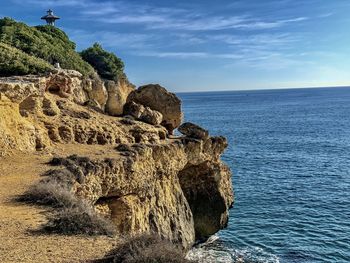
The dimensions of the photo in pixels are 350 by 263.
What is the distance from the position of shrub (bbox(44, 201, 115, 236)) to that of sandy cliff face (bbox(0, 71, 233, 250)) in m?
5.24

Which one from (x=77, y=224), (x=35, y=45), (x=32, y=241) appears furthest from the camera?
(x=35, y=45)

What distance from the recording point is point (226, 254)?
29.4 meters

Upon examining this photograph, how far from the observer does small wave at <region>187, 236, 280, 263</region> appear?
2815 centimetres

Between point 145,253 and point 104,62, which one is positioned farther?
point 104,62

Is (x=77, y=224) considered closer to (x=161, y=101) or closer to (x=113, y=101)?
(x=161, y=101)

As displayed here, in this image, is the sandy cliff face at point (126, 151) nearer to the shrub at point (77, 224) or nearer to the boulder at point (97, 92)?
the boulder at point (97, 92)

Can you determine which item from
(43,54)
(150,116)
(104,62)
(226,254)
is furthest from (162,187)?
(104,62)

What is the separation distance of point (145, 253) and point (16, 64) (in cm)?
3115

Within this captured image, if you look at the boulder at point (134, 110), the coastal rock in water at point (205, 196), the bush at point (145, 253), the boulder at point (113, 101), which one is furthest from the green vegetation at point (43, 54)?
the bush at point (145, 253)

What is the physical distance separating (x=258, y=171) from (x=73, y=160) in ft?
105

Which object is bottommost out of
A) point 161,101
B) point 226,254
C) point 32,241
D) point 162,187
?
point 226,254

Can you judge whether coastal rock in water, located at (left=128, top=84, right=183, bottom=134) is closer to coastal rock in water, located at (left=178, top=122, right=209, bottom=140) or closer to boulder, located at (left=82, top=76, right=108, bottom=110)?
coastal rock in water, located at (left=178, top=122, right=209, bottom=140)

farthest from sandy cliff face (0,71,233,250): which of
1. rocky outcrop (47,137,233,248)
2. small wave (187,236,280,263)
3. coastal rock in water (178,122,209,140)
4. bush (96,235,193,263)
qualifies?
bush (96,235,193,263)

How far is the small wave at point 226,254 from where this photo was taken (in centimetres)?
2815
